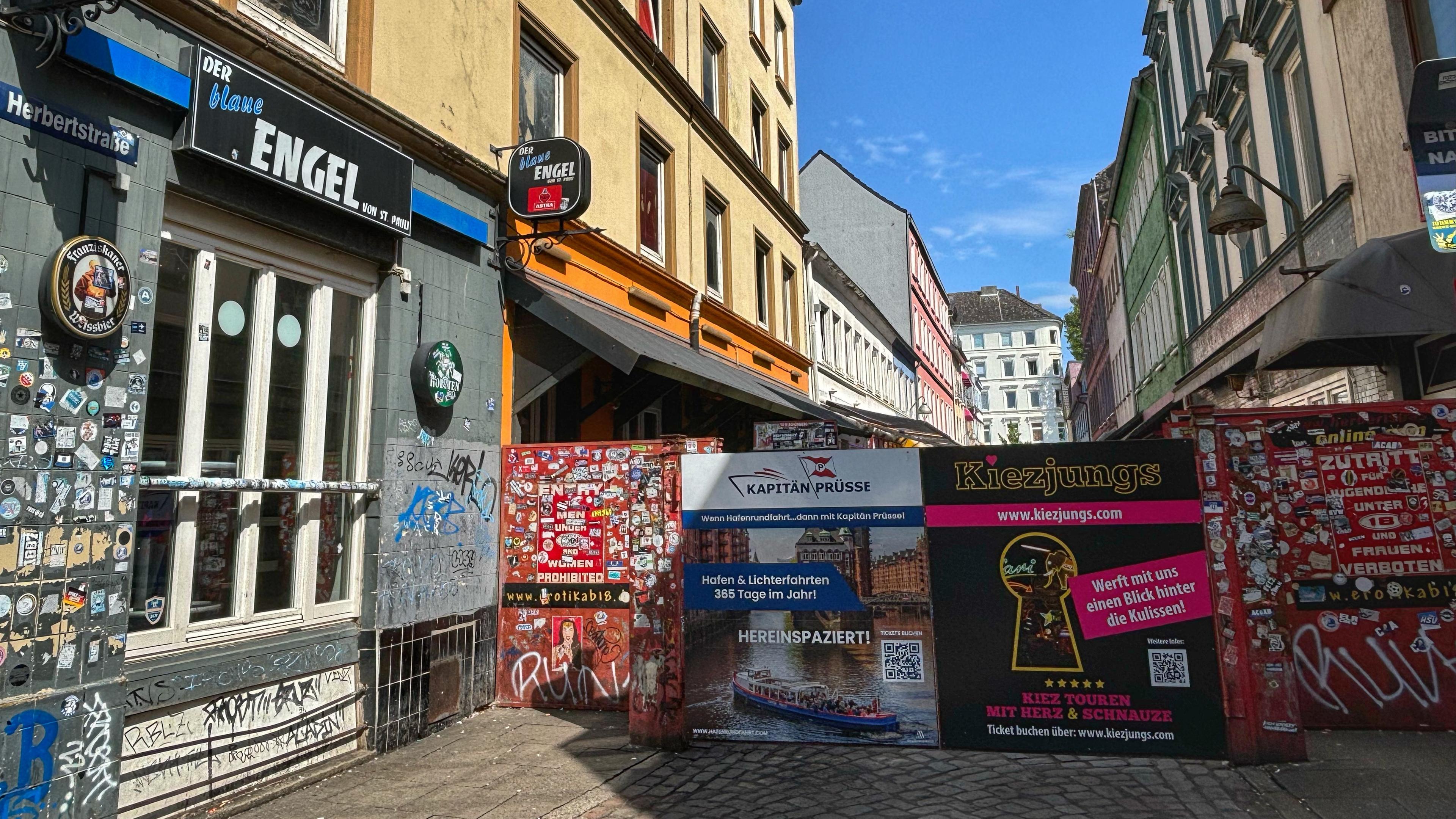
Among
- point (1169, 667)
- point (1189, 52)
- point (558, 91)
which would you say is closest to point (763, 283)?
point (558, 91)

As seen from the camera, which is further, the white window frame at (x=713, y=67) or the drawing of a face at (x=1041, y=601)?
the white window frame at (x=713, y=67)

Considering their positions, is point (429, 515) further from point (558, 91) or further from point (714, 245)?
Answer: point (714, 245)

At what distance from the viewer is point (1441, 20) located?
6.67 metres

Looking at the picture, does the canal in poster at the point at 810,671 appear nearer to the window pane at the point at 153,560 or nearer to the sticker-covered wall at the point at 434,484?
the sticker-covered wall at the point at 434,484

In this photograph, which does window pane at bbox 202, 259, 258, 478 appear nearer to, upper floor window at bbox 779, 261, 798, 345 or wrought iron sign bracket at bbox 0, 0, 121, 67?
wrought iron sign bracket at bbox 0, 0, 121, 67

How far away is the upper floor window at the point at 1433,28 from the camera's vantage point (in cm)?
657

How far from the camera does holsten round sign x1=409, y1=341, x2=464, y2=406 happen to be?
6.52 m

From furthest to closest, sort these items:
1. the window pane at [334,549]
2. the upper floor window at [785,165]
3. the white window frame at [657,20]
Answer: the upper floor window at [785,165]
the white window frame at [657,20]
the window pane at [334,549]

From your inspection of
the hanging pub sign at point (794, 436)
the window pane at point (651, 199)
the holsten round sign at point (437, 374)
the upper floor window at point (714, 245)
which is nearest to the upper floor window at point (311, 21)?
the holsten round sign at point (437, 374)

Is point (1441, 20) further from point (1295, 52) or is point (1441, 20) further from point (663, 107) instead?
point (663, 107)

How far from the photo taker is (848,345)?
26266 mm

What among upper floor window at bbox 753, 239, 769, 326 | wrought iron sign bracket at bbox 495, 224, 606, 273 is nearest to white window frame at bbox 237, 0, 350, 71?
wrought iron sign bracket at bbox 495, 224, 606, 273

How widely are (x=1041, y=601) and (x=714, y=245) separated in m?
10.6

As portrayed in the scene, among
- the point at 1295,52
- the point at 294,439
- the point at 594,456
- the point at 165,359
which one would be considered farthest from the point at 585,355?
the point at 1295,52
